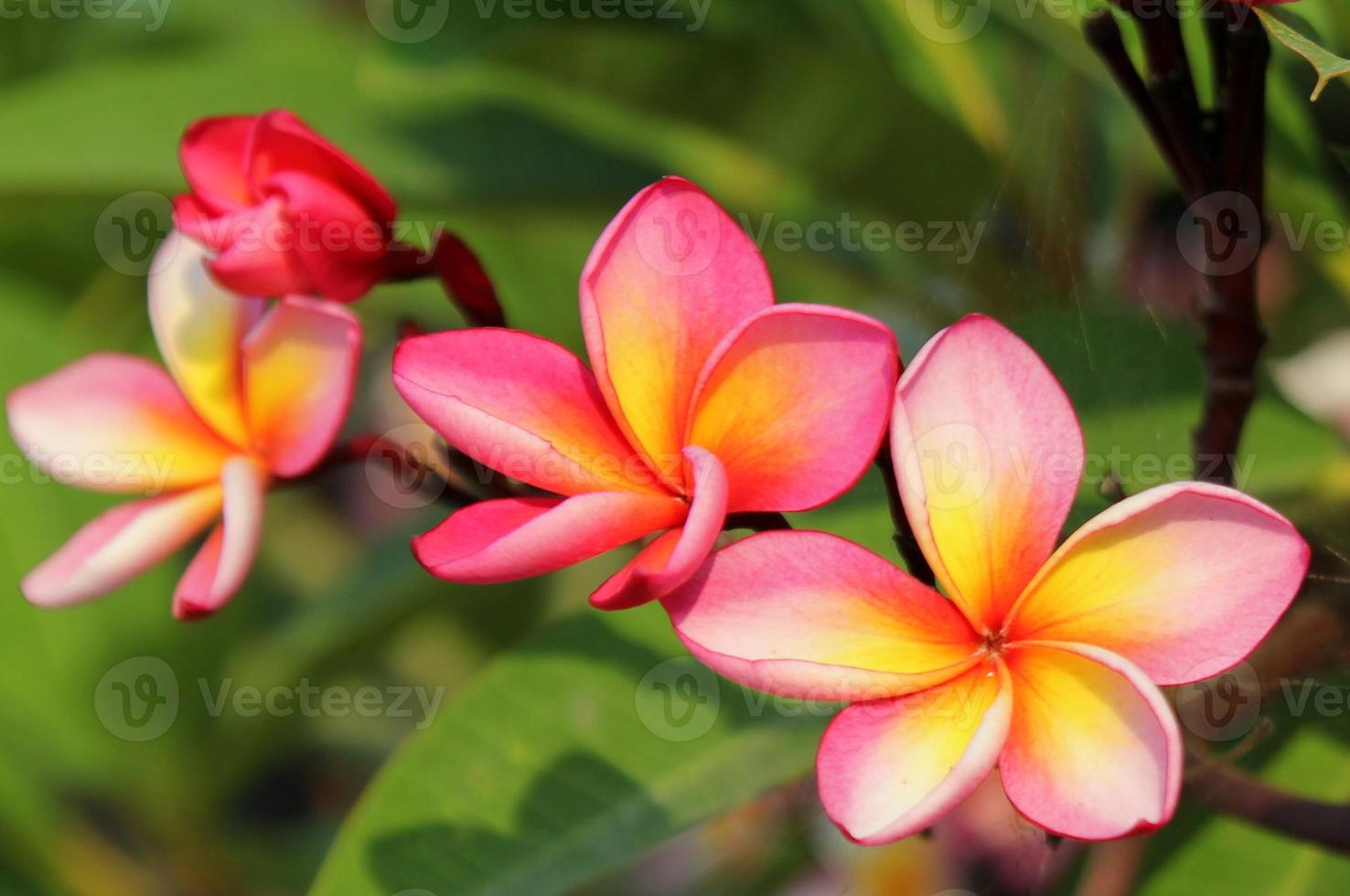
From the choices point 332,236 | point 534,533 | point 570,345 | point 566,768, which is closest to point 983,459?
point 534,533

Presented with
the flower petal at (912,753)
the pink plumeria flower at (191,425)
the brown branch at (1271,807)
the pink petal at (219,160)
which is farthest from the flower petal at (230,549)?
the brown branch at (1271,807)

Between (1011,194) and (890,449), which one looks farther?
(1011,194)

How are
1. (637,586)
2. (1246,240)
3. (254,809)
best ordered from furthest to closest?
(254,809), (1246,240), (637,586)

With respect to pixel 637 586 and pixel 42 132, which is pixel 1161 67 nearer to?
pixel 637 586

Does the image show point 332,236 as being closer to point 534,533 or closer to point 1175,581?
point 534,533

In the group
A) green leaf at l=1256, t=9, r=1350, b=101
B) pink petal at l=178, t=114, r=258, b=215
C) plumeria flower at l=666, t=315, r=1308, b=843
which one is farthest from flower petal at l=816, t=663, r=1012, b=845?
pink petal at l=178, t=114, r=258, b=215

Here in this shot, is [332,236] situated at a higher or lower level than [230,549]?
higher

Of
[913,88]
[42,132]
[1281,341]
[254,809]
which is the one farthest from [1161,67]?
[254,809]

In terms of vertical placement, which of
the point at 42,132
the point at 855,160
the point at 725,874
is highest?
the point at 855,160
